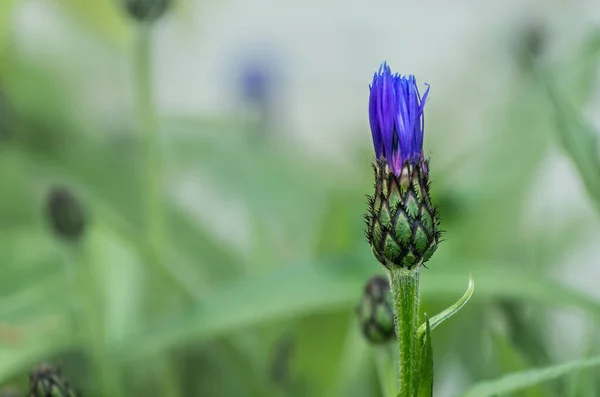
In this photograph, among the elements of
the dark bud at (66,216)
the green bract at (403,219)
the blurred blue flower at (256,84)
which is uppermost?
the blurred blue flower at (256,84)

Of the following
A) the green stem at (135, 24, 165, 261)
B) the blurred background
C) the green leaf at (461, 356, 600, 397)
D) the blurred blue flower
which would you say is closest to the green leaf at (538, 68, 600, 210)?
the blurred background

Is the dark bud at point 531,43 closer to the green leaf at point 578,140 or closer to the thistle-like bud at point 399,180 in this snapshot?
the green leaf at point 578,140

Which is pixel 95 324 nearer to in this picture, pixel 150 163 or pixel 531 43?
pixel 150 163

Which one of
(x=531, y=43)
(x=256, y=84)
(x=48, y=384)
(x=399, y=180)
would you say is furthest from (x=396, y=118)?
(x=256, y=84)

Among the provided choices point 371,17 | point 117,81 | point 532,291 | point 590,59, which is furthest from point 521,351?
point 371,17

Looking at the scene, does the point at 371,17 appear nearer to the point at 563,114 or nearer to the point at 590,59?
the point at 590,59

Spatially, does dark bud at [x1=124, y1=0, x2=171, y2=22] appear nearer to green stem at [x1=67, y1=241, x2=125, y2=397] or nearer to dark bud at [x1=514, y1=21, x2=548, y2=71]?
green stem at [x1=67, y1=241, x2=125, y2=397]

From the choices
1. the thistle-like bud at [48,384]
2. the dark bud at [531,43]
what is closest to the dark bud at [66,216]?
the thistle-like bud at [48,384]
